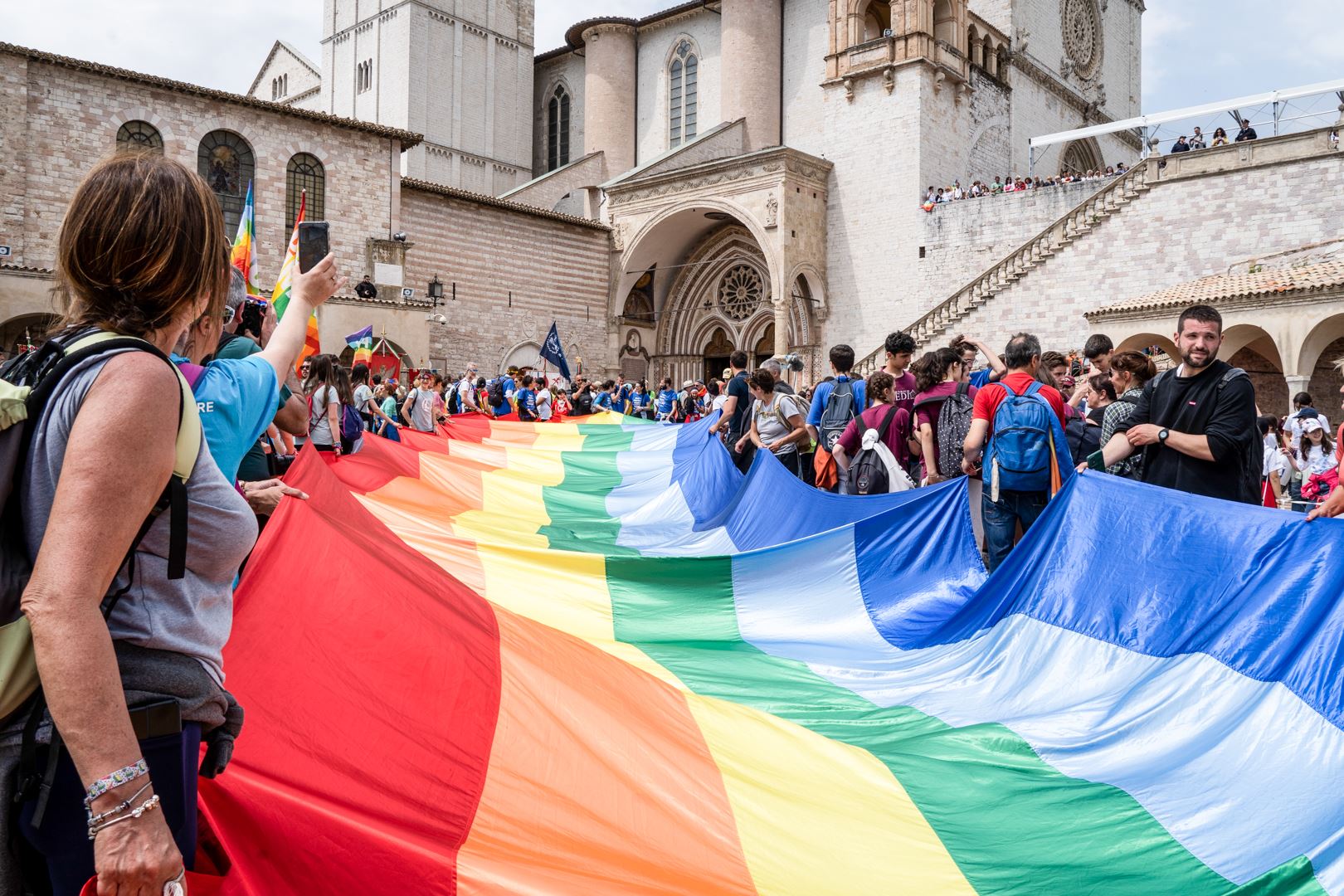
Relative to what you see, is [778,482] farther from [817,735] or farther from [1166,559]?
[817,735]

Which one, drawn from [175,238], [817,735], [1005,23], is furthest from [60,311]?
[1005,23]

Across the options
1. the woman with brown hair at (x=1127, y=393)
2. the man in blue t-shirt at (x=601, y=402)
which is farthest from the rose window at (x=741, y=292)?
the woman with brown hair at (x=1127, y=393)

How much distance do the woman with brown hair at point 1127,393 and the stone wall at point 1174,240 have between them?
17055 mm

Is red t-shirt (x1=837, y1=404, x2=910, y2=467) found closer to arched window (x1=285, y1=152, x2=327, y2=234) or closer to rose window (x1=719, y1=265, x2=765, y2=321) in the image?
arched window (x1=285, y1=152, x2=327, y2=234)

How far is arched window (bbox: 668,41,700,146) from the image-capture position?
34469 mm

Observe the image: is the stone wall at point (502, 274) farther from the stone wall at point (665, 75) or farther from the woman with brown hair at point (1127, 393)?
the woman with brown hair at point (1127, 393)

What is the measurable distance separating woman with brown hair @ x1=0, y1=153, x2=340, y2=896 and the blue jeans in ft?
15.7

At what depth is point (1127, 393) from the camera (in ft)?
18.5

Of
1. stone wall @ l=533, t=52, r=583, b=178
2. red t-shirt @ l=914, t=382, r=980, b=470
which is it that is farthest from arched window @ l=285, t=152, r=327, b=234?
red t-shirt @ l=914, t=382, r=980, b=470

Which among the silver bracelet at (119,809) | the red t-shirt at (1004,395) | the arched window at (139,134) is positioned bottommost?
the silver bracelet at (119,809)

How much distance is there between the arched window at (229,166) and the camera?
23.5 metres

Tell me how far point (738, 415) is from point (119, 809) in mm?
8928

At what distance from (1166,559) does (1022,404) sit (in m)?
1.75

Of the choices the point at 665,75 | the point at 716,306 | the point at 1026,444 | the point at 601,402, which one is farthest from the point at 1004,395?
the point at 665,75
